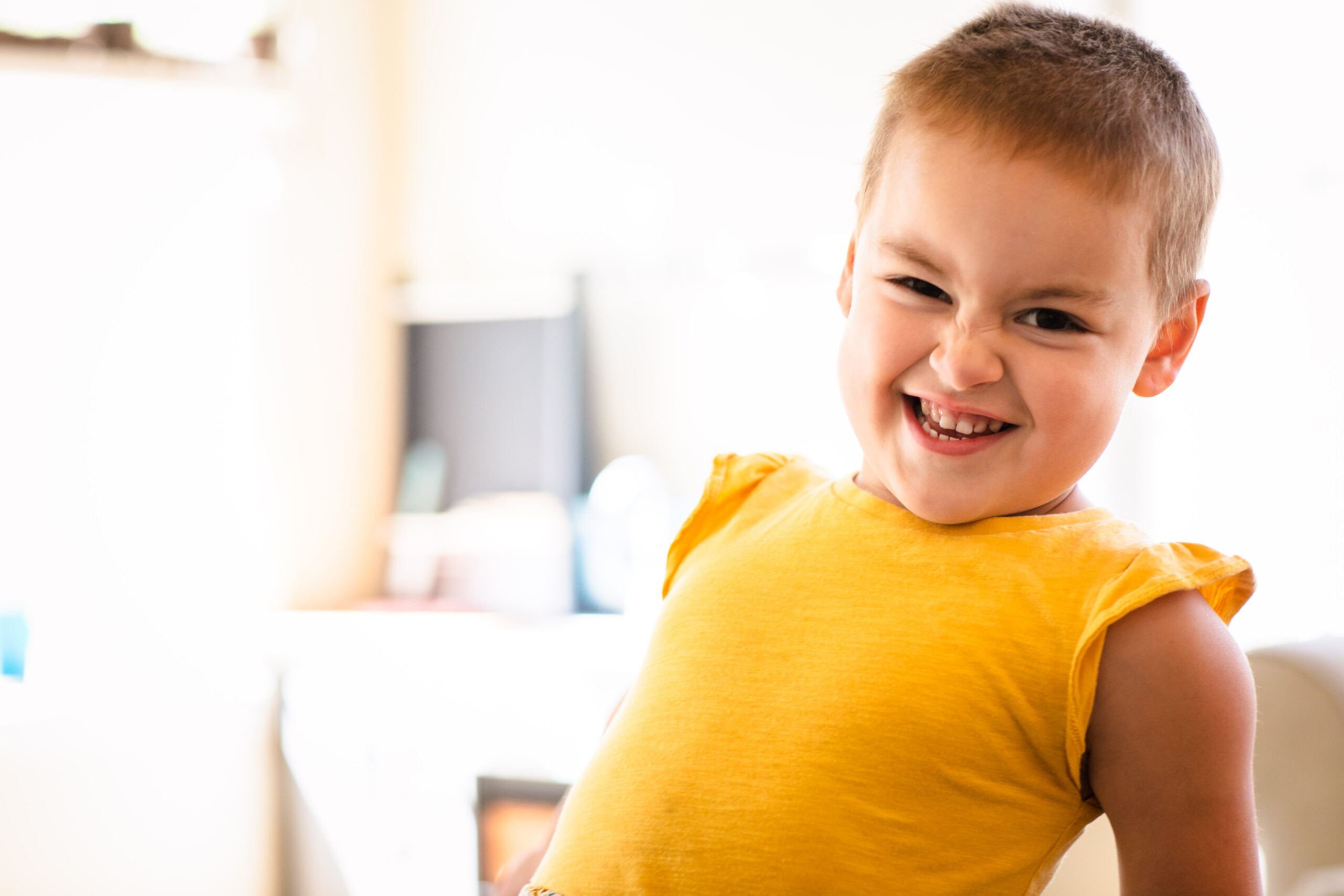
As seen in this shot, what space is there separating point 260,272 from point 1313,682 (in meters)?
1.88

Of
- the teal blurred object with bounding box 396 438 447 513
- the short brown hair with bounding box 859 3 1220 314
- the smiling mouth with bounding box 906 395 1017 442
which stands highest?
the short brown hair with bounding box 859 3 1220 314

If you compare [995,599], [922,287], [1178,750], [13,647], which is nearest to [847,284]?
[922,287]

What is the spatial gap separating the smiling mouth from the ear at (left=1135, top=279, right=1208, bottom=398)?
0.33 ft

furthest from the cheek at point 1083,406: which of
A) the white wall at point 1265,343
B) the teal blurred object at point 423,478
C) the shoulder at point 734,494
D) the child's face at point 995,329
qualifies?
the teal blurred object at point 423,478

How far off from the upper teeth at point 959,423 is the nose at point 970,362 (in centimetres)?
3

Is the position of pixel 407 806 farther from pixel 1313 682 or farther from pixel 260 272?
pixel 1313 682

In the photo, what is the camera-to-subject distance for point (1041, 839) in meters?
0.59

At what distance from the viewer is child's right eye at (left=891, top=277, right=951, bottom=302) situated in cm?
62

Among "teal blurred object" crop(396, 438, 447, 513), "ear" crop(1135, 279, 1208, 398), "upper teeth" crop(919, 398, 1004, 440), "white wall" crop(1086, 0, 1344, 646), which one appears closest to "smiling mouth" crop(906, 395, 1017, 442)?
"upper teeth" crop(919, 398, 1004, 440)

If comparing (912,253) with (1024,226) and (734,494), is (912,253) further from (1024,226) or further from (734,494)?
(734,494)

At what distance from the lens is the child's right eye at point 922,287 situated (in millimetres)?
621

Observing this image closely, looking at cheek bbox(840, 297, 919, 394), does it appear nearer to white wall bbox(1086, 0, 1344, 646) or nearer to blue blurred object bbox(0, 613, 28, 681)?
white wall bbox(1086, 0, 1344, 646)

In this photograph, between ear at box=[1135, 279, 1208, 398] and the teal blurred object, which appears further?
the teal blurred object

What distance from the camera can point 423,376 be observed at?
223 centimetres
